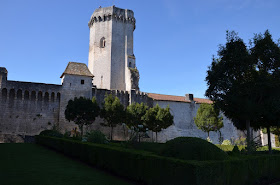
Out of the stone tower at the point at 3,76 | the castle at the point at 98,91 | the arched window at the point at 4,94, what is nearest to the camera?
the stone tower at the point at 3,76

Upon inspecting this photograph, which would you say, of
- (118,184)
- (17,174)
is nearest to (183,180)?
(118,184)

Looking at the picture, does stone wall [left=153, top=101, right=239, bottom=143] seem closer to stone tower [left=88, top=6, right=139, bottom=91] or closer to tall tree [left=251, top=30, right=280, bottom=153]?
stone tower [left=88, top=6, right=139, bottom=91]

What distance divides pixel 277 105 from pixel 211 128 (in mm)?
18185

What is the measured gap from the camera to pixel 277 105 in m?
18.6

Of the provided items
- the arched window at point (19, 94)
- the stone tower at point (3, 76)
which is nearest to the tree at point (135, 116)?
the arched window at point (19, 94)

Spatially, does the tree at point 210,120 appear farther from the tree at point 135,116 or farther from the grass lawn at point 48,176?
the grass lawn at point 48,176

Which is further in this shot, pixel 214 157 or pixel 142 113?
pixel 142 113

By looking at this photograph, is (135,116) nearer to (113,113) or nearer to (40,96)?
(113,113)

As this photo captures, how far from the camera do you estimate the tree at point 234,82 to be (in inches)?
769

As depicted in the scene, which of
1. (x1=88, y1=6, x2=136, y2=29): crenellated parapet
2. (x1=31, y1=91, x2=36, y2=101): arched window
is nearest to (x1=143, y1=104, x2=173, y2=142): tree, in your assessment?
(x1=31, y1=91, x2=36, y2=101): arched window

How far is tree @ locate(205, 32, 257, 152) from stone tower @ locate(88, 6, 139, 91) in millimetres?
21772

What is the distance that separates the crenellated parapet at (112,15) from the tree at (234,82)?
27.9 m

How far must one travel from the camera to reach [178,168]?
6.91 metres

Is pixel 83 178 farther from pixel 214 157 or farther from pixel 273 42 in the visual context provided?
pixel 273 42
